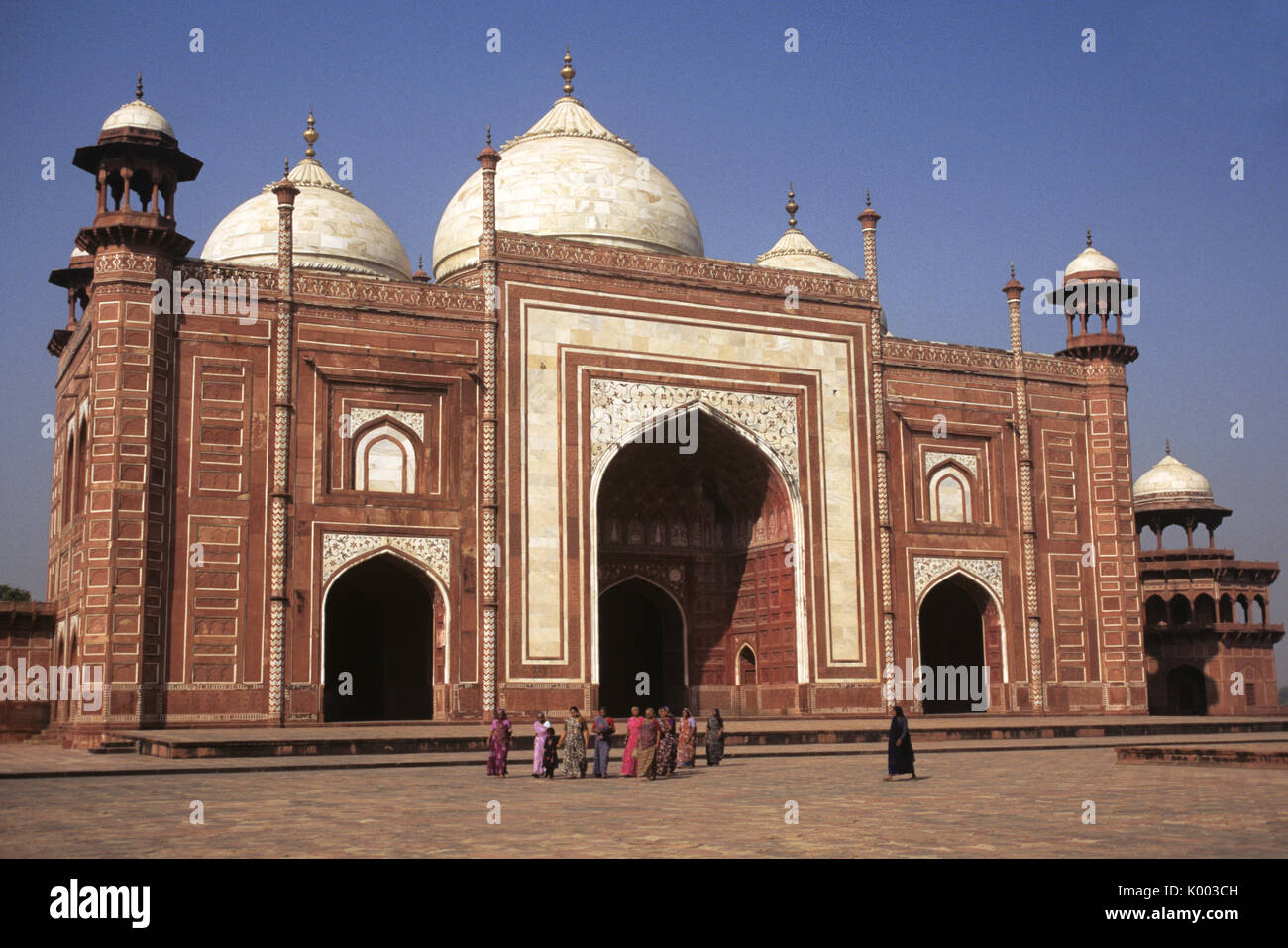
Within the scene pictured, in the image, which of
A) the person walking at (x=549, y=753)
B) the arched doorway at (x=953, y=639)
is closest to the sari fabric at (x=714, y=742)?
the person walking at (x=549, y=753)

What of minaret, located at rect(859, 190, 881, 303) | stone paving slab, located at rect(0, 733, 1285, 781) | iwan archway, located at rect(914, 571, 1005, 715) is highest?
minaret, located at rect(859, 190, 881, 303)

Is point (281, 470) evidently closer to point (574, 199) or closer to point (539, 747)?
point (574, 199)

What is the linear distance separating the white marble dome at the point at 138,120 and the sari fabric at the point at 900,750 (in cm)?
1447

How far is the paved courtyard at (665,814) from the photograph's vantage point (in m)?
6.89

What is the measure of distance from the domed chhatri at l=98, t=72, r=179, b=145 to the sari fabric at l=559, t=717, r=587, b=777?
39.3ft

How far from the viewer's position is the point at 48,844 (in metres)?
7.04

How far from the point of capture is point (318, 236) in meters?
24.6

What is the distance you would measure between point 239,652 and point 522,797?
10114mm

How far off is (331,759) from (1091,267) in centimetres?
1870

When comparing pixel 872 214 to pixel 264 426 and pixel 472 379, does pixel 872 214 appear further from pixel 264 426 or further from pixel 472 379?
pixel 264 426

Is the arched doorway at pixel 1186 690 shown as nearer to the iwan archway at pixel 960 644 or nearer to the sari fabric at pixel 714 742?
the iwan archway at pixel 960 644

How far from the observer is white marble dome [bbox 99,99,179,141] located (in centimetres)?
2012

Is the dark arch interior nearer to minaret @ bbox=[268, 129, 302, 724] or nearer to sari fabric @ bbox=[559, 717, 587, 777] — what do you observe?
minaret @ bbox=[268, 129, 302, 724]

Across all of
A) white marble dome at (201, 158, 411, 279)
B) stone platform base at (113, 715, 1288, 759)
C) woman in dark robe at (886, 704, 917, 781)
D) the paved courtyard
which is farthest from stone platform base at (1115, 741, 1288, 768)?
white marble dome at (201, 158, 411, 279)
